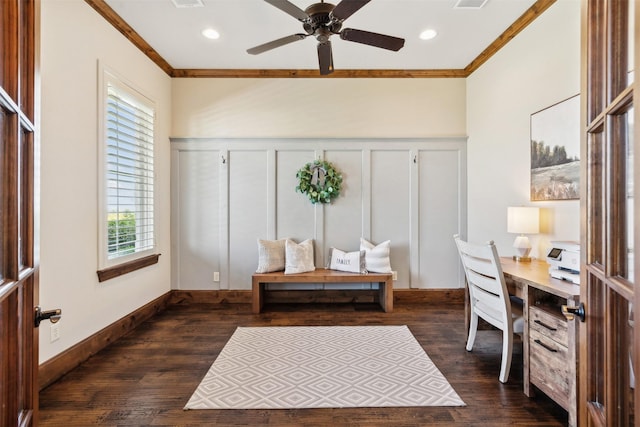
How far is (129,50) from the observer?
3234 mm

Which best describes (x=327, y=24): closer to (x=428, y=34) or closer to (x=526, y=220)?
(x=428, y=34)

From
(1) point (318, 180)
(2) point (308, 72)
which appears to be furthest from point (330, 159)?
(2) point (308, 72)

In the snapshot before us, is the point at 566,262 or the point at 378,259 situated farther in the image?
the point at 378,259

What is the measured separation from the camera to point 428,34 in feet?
10.8

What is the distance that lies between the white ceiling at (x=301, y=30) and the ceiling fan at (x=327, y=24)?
0.56 m

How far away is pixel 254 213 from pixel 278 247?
1.86 feet

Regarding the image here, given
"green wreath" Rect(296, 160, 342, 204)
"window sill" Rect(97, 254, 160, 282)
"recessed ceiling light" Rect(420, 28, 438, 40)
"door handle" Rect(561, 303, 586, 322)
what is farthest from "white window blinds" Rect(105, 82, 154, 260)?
"door handle" Rect(561, 303, 586, 322)

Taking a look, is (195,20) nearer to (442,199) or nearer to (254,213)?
(254,213)

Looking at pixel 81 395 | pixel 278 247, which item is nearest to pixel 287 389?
pixel 81 395

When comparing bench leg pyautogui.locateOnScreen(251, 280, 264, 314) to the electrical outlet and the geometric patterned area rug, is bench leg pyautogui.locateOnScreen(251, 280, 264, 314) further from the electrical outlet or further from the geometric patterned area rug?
the electrical outlet

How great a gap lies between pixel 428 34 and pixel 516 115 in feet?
3.98

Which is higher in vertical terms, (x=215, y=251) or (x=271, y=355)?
(x=215, y=251)

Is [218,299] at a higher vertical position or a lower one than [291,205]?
lower

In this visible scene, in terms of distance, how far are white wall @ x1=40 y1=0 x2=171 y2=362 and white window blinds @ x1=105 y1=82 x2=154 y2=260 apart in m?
0.21
